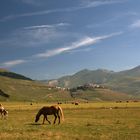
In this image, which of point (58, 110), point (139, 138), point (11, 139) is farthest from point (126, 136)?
point (58, 110)

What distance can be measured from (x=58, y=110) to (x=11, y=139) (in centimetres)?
1493

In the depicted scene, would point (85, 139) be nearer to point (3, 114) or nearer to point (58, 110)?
point (58, 110)

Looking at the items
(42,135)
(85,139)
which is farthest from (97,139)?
(42,135)

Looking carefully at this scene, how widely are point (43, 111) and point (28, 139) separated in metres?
15.4

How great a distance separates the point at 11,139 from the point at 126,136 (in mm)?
9151

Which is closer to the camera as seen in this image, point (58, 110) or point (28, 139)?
point (28, 139)

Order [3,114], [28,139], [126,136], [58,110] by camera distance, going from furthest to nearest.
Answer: [3,114] → [58,110] → [126,136] → [28,139]

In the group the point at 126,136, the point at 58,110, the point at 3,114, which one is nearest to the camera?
the point at 126,136

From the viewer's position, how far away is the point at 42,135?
89.9 ft

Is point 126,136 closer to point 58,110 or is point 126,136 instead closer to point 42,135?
point 42,135

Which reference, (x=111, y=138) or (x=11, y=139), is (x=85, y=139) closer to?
(x=111, y=138)

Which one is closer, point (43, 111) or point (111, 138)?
point (111, 138)

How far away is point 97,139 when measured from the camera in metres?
25.1

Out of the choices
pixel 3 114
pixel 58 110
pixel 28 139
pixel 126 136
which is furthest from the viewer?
pixel 3 114
